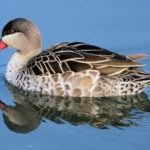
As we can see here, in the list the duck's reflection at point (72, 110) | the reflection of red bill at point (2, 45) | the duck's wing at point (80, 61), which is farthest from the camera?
the reflection of red bill at point (2, 45)

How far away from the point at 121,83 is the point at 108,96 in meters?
0.22

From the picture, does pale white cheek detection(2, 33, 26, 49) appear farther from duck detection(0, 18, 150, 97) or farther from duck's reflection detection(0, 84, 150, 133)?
duck's reflection detection(0, 84, 150, 133)

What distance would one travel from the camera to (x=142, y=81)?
8562 mm

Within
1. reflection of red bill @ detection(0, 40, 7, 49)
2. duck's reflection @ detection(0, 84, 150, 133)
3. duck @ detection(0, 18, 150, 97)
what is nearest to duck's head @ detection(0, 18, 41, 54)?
reflection of red bill @ detection(0, 40, 7, 49)

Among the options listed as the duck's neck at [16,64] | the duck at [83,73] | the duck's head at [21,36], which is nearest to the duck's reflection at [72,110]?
the duck at [83,73]

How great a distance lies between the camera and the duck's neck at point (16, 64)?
9086mm

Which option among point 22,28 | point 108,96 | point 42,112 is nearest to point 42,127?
point 42,112

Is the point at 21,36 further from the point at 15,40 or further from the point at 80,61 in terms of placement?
the point at 80,61

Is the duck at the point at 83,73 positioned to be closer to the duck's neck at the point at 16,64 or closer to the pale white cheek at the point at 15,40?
the duck's neck at the point at 16,64

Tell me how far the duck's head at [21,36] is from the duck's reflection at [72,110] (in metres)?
0.65

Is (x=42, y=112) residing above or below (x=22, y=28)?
below

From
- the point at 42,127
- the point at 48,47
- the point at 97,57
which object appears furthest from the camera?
the point at 48,47

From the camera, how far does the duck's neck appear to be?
9.09m

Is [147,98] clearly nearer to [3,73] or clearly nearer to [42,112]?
[42,112]
